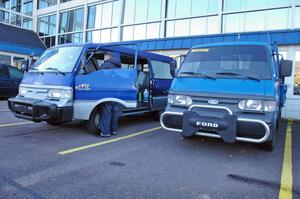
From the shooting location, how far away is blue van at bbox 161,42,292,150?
450cm

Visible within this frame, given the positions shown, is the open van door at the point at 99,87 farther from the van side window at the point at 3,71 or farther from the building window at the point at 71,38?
the building window at the point at 71,38

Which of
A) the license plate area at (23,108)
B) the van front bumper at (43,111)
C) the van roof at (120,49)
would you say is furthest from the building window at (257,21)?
the license plate area at (23,108)

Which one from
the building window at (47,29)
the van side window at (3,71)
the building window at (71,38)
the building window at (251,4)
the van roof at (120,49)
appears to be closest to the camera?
the van roof at (120,49)

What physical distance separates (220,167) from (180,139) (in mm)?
1897

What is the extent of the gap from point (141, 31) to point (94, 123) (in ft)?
39.5

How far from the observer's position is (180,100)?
515 cm

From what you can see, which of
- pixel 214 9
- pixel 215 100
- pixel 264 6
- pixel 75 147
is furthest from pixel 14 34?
pixel 215 100

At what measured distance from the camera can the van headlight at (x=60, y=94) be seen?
570cm

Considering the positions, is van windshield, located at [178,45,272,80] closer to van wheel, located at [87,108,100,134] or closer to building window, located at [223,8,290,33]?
van wheel, located at [87,108,100,134]

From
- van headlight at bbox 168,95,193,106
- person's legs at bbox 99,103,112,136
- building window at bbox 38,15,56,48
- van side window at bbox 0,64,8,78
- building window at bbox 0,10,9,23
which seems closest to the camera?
van headlight at bbox 168,95,193,106

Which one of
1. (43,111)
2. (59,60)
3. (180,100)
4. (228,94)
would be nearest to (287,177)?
(228,94)

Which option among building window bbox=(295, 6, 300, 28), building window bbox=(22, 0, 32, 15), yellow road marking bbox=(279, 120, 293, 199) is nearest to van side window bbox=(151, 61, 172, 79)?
yellow road marking bbox=(279, 120, 293, 199)

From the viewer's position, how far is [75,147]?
17.3 feet

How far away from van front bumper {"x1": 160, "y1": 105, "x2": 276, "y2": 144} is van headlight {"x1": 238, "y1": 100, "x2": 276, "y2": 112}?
177 millimetres
